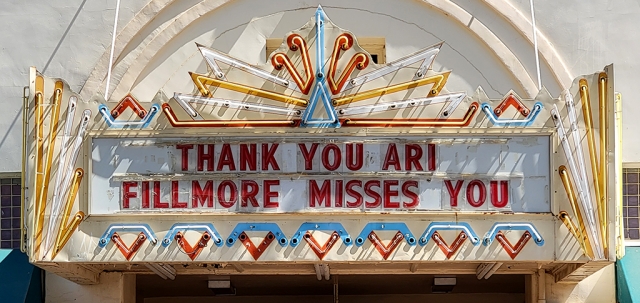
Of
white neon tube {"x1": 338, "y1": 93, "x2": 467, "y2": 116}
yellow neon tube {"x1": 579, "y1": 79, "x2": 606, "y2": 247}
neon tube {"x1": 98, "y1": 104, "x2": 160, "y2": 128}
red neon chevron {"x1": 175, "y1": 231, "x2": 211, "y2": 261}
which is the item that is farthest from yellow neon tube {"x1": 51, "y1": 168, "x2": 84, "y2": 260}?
yellow neon tube {"x1": 579, "y1": 79, "x2": 606, "y2": 247}

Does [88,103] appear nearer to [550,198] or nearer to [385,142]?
[385,142]

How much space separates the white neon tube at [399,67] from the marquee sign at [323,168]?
0.02 metres

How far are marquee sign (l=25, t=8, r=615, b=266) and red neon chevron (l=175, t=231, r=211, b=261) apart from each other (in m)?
0.01

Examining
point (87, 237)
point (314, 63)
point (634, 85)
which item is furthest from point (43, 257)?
point (634, 85)

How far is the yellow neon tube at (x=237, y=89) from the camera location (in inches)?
572

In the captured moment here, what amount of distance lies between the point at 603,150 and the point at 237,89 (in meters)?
4.71

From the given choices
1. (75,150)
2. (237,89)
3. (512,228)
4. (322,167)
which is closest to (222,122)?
(237,89)

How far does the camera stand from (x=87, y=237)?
14.6 m

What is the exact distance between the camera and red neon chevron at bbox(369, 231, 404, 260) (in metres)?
14.5

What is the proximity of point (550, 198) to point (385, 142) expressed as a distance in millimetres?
2214

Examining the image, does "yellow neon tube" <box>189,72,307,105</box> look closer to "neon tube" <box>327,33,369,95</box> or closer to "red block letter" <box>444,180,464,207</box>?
"neon tube" <box>327,33,369,95</box>

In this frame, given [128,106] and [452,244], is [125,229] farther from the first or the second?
[452,244]

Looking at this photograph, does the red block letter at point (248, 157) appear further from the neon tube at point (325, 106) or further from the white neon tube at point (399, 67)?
the white neon tube at point (399, 67)

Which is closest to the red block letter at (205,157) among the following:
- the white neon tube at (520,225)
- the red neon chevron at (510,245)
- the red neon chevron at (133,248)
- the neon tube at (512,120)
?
the red neon chevron at (133,248)
